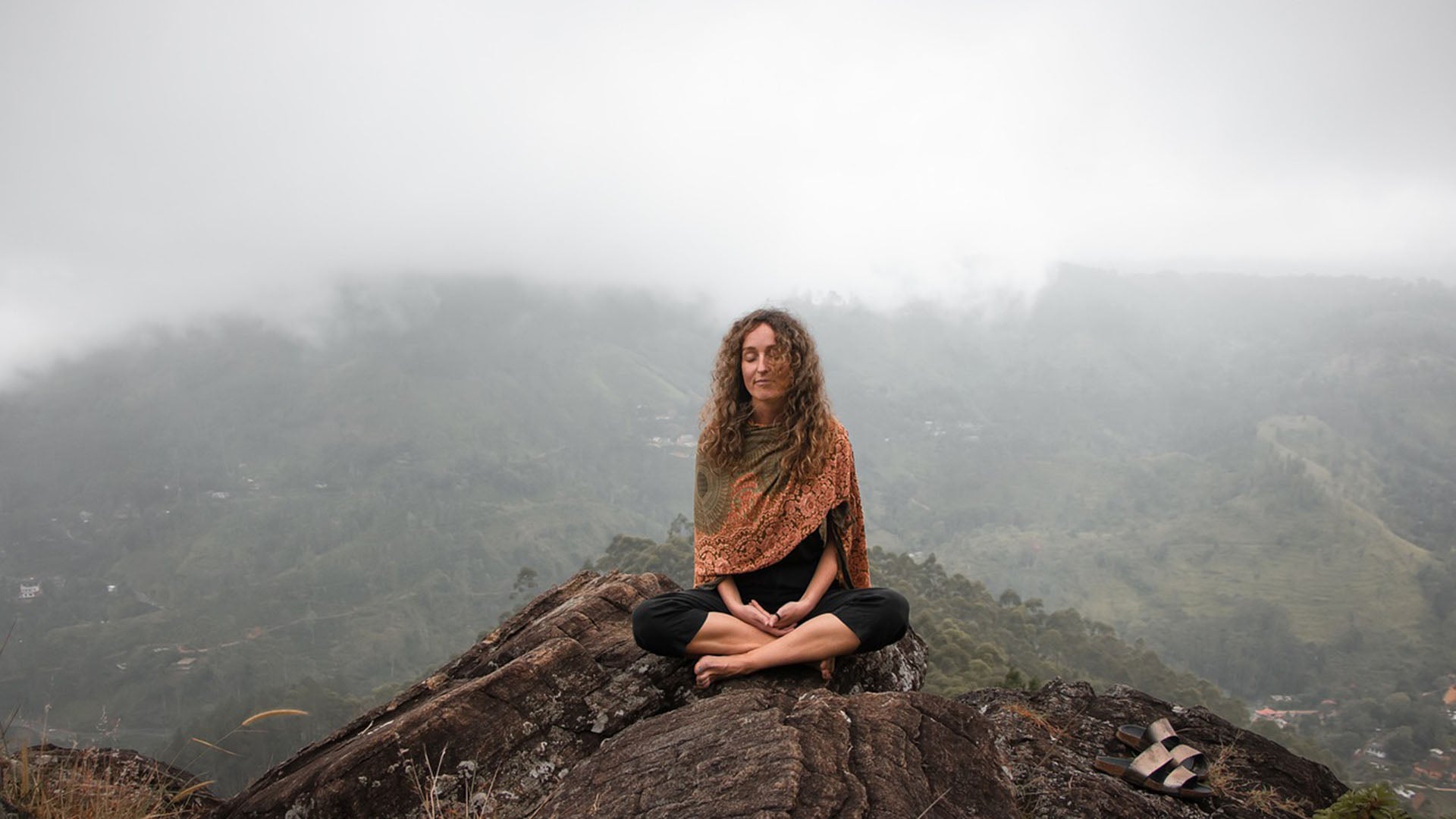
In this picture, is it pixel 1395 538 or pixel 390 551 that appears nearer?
pixel 1395 538

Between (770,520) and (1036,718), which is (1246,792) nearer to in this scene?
(1036,718)

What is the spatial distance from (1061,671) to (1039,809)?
5308 cm

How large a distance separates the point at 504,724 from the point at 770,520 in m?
2.22

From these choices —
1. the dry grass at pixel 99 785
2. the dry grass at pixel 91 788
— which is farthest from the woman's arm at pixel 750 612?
the dry grass at pixel 91 788

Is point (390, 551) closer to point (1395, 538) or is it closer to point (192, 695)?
point (192, 695)

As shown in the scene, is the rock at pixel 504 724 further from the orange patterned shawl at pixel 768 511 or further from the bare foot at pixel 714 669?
the orange patterned shawl at pixel 768 511

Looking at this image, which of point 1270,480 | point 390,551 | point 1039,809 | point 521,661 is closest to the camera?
Answer: point 1039,809

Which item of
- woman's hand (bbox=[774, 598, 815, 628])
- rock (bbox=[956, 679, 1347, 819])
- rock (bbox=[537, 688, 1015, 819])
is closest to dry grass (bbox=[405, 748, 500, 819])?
rock (bbox=[537, 688, 1015, 819])

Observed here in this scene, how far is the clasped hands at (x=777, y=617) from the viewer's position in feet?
16.6

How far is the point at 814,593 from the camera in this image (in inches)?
206

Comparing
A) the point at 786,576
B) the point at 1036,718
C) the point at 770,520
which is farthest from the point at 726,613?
the point at 1036,718

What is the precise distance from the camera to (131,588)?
136m

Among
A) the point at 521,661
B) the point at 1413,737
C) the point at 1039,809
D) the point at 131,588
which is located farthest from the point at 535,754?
the point at 131,588

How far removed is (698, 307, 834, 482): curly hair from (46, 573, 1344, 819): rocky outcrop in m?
1.53
